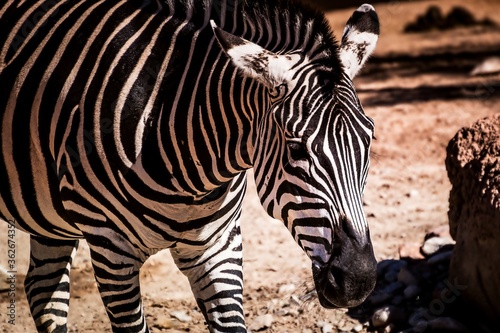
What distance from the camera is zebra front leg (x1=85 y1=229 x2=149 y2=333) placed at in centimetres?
400

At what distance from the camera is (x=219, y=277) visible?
14.2 ft

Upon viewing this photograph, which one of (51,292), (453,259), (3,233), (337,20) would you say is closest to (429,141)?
(453,259)

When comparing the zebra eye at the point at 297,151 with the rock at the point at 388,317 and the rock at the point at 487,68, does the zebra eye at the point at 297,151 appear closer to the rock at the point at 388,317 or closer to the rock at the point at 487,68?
the rock at the point at 388,317

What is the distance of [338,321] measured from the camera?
568 centimetres

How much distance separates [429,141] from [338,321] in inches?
160

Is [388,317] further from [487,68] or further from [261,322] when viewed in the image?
[487,68]

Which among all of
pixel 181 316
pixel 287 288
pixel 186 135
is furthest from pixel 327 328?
pixel 186 135

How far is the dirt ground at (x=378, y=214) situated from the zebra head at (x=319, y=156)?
0.52 m

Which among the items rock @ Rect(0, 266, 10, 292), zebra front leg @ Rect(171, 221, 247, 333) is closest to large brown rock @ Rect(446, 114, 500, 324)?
zebra front leg @ Rect(171, 221, 247, 333)

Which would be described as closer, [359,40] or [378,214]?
[359,40]

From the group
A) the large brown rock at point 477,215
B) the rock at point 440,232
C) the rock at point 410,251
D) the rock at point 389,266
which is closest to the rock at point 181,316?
the rock at point 389,266

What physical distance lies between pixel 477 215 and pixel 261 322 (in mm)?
1756

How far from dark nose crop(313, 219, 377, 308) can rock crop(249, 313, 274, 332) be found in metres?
2.57

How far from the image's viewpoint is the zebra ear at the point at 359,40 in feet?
11.7
